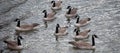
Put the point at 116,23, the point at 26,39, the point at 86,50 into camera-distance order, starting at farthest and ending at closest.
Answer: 1. the point at 116,23
2. the point at 26,39
3. the point at 86,50

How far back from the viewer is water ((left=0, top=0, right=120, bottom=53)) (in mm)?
18094

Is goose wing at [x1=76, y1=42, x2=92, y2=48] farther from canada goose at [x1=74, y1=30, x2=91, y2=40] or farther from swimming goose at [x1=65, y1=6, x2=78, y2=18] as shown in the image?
swimming goose at [x1=65, y1=6, x2=78, y2=18]

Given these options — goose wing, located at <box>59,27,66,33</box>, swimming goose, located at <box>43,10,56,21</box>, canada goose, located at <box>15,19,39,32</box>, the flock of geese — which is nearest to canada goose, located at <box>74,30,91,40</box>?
the flock of geese

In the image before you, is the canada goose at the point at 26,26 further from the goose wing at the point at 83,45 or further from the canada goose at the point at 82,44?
the goose wing at the point at 83,45

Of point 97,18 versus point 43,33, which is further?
point 97,18

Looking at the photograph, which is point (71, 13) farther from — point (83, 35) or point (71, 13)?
point (83, 35)

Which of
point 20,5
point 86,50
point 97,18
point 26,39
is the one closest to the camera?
point 86,50

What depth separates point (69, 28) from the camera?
830 inches

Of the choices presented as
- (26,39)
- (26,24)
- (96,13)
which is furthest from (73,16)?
(26,39)

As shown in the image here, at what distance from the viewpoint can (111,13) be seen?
22.8 metres

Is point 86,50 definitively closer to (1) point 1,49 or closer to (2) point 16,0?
(1) point 1,49

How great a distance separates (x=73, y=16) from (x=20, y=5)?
5.21m

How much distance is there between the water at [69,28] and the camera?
18.1 meters

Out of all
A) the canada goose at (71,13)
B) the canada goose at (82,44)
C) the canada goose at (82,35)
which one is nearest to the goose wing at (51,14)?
the canada goose at (71,13)
